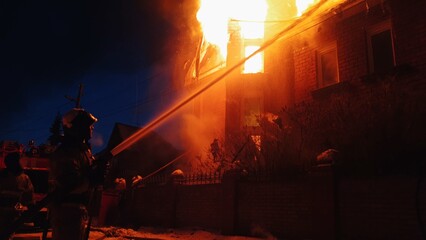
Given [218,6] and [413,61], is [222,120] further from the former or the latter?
[413,61]

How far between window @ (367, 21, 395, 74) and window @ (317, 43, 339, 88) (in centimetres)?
112

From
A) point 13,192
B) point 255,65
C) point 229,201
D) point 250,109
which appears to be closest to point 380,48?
point 255,65

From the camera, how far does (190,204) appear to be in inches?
415

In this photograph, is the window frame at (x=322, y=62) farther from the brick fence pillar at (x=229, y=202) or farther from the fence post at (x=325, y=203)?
the fence post at (x=325, y=203)

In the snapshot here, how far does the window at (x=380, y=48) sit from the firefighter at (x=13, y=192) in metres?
9.21

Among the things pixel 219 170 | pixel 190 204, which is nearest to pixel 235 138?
pixel 219 170

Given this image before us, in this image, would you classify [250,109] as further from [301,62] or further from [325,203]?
[325,203]

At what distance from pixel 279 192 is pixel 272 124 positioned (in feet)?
7.21

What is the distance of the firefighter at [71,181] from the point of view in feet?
12.4

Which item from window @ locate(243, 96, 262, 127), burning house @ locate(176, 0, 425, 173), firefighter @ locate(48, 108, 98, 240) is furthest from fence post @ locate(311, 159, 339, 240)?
window @ locate(243, 96, 262, 127)

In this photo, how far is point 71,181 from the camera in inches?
153

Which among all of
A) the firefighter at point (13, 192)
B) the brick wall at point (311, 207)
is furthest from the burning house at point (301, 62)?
the firefighter at point (13, 192)

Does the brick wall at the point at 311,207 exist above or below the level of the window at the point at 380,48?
below

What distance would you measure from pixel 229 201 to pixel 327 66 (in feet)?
18.6
